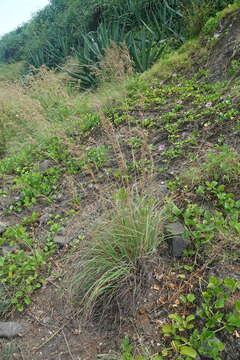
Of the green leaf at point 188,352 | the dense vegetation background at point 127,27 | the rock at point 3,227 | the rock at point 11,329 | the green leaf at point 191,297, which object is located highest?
the dense vegetation background at point 127,27

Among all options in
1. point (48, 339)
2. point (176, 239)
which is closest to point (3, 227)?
point (48, 339)

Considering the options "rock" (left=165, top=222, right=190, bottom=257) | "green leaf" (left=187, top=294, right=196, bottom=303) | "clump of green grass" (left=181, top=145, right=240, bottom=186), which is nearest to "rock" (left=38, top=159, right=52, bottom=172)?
"clump of green grass" (left=181, top=145, right=240, bottom=186)

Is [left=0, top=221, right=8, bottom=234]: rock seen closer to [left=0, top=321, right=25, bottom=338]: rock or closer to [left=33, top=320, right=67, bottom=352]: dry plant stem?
[left=0, top=321, right=25, bottom=338]: rock

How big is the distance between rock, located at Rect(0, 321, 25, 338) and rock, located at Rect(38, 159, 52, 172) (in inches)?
83.5

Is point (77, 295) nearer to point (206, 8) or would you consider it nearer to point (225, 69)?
point (225, 69)

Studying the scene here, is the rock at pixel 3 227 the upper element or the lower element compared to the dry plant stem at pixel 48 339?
upper

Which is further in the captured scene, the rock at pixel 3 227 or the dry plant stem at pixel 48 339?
the rock at pixel 3 227

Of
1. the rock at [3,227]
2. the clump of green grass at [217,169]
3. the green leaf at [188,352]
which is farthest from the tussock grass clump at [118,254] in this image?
the rock at [3,227]

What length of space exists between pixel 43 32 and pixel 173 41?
11306 mm

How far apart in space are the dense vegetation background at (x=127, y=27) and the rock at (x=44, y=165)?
130 cm

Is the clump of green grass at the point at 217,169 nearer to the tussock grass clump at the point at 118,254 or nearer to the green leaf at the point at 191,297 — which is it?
the tussock grass clump at the point at 118,254

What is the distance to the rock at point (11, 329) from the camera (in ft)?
5.32

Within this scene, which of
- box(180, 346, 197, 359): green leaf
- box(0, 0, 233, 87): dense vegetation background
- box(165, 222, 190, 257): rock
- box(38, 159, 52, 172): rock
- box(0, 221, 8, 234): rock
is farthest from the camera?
box(0, 0, 233, 87): dense vegetation background

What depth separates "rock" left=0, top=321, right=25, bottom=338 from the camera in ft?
5.32
